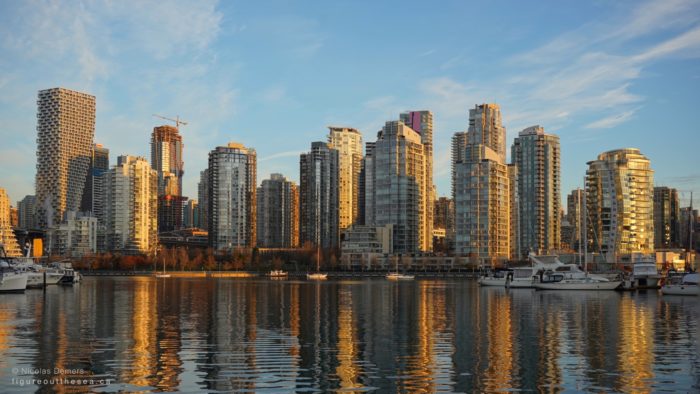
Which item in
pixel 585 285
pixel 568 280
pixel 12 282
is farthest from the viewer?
pixel 568 280

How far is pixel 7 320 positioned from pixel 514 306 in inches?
2143

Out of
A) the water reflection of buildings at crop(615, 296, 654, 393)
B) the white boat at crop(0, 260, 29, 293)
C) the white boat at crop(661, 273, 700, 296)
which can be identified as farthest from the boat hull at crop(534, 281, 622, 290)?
the white boat at crop(0, 260, 29, 293)

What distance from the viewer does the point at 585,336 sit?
54969mm

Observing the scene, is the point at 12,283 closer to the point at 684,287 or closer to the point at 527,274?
the point at 527,274

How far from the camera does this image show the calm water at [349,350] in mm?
35906

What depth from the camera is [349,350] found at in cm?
4672

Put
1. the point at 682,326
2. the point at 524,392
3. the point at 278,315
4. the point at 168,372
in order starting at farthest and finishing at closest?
1. the point at 278,315
2. the point at 682,326
3. the point at 168,372
4. the point at 524,392

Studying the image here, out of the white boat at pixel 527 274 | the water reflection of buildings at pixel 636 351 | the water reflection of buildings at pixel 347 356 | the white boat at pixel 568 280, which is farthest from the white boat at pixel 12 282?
the water reflection of buildings at pixel 636 351

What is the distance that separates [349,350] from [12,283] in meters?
85.3

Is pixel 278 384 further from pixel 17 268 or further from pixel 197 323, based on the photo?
pixel 17 268

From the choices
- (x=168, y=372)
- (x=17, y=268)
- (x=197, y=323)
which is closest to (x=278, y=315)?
(x=197, y=323)

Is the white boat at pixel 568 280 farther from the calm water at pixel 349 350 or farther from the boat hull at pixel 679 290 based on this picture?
the calm water at pixel 349 350

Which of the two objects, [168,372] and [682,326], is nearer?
[168,372]

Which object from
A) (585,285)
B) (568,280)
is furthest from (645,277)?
(568,280)
